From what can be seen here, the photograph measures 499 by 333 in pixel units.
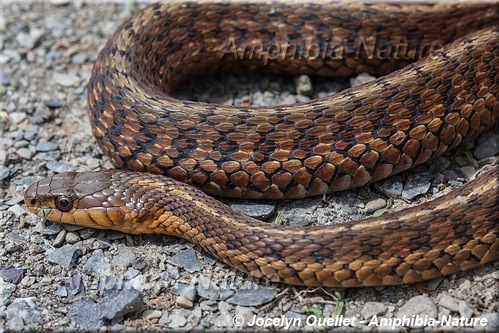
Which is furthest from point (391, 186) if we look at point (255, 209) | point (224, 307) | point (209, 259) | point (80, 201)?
point (80, 201)

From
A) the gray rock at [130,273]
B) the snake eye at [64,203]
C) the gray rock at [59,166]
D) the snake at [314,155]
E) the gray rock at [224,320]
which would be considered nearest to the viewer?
the snake at [314,155]

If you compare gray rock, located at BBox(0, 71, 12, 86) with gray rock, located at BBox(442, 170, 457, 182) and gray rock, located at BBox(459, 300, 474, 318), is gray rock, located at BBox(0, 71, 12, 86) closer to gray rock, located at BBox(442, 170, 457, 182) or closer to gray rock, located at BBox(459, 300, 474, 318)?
gray rock, located at BBox(442, 170, 457, 182)

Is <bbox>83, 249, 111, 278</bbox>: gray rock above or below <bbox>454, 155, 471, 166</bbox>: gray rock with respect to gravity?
below

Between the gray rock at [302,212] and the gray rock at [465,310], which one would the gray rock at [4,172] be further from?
the gray rock at [465,310]

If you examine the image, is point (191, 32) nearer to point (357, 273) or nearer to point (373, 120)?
point (373, 120)

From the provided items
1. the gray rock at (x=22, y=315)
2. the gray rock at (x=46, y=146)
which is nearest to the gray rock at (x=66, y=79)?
the gray rock at (x=46, y=146)

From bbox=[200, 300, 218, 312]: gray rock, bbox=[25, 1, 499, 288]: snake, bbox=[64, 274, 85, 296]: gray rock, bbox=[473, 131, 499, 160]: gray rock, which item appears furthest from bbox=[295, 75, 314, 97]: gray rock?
bbox=[64, 274, 85, 296]: gray rock

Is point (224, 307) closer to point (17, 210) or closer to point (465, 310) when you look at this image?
point (465, 310)
